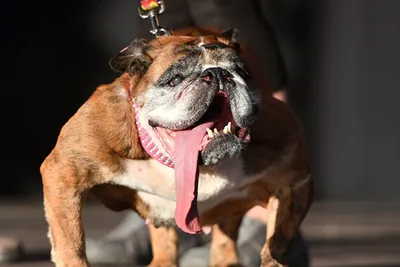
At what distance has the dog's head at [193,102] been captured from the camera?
11.1ft

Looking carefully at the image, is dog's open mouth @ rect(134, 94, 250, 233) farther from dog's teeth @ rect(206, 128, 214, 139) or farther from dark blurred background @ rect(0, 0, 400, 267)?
dark blurred background @ rect(0, 0, 400, 267)

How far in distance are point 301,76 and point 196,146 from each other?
4.06 m

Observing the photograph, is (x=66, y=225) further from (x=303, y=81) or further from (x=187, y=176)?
(x=303, y=81)

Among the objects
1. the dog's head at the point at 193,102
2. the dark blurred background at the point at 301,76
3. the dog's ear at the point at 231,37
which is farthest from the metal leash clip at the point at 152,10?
the dark blurred background at the point at 301,76

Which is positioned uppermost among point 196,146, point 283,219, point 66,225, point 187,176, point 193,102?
point 193,102

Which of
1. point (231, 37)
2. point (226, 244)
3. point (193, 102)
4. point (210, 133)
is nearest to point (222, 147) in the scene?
point (210, 133)

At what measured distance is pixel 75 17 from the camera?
7453mm

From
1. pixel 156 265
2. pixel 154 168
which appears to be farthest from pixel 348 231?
pixel 154 168

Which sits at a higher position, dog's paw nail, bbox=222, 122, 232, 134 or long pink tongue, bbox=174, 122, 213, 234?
dog's paw nail, bbox=222, 122, 232, 134

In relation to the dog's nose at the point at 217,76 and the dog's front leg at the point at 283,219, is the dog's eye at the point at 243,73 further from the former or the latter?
the dog's front leg at the point at 283,219

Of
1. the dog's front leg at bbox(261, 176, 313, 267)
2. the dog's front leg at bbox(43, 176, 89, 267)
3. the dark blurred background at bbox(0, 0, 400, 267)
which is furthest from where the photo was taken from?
the dark blurred background at bbox(0, 0, 400, 267)

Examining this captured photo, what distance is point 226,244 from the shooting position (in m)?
4.54

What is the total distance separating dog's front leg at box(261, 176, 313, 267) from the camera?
3924mm

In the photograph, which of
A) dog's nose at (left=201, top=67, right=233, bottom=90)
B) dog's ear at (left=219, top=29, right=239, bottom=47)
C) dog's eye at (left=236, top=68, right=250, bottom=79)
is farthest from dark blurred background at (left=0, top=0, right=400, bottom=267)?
dog's nose at (left=201, top=67, right=233, bottom=90)
